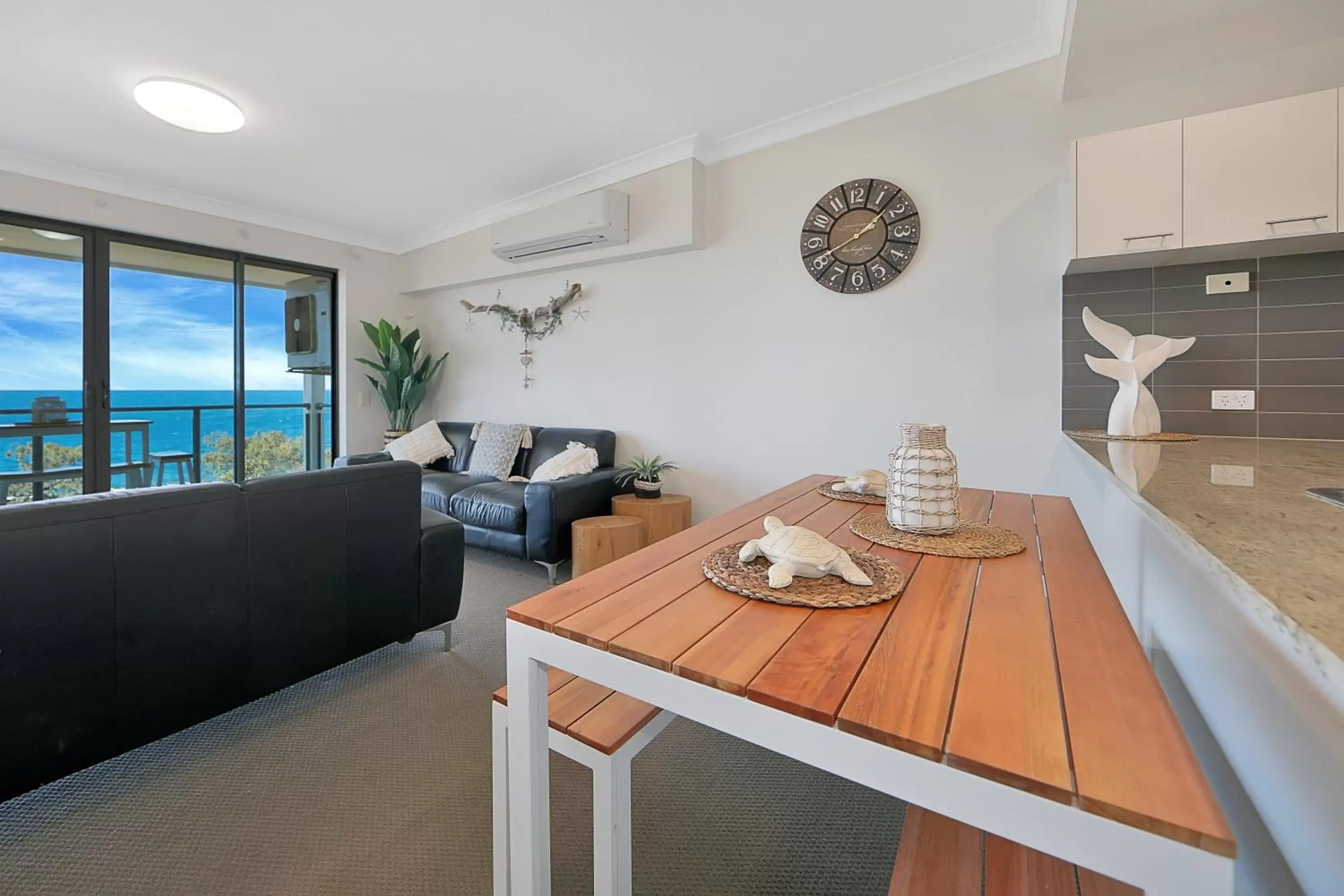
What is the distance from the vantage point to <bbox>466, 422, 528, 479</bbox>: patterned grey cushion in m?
4.13

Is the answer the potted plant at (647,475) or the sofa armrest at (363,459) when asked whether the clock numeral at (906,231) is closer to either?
the potted plant at (647,475)

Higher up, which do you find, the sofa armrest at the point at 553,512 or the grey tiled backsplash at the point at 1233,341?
the grey tiled backsplash at the point at 1233,341

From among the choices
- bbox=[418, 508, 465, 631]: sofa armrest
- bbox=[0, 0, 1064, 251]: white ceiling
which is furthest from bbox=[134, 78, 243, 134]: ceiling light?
bbox=[418, 508, 465, 631]: sofa armrest

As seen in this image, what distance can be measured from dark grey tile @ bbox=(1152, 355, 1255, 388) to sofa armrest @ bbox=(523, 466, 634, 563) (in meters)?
2.77

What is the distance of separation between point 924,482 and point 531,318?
388 centimetres

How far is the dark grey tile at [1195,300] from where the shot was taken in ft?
6.95

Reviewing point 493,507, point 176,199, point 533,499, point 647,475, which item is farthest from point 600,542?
point 176,199

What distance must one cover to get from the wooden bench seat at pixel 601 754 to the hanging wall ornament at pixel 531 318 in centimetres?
345

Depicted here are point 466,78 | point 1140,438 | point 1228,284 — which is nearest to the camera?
point 1140,438

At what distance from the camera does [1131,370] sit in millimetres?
1921

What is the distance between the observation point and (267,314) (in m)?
4.77

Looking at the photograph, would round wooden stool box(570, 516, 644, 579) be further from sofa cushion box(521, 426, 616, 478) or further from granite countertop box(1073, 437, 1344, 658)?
granite countertop box(1073, 437, 1344, 658)

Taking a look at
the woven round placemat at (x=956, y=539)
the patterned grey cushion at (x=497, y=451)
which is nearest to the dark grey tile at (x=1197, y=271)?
the woven round placemat at (x=956, y=539)

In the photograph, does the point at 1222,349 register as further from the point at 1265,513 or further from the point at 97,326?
the point at 97,326
